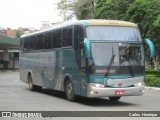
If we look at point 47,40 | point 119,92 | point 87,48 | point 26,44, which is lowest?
point 119,92

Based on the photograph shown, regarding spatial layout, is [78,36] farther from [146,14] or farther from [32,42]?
[146,14]

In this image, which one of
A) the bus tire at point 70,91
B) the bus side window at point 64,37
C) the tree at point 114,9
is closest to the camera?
the bus tire at point 70,91

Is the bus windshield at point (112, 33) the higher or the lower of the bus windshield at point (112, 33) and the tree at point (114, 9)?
the lower

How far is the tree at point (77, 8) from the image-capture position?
4956 cm

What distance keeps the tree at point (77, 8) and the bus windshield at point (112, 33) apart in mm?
30367

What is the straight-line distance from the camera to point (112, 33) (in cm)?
1723

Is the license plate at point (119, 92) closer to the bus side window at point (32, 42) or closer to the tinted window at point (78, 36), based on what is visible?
the tinted window at point (78, 36)

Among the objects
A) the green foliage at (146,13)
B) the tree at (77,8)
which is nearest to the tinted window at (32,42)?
the green foliage at (146,13)

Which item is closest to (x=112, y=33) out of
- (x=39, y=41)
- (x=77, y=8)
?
(x=39, y=41)

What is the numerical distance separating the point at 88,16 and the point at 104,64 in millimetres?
33682

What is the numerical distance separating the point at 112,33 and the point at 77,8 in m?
33.7

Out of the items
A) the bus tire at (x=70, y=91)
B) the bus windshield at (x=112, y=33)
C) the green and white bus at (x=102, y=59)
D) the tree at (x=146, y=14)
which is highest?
the tree at (x=146, y=14)

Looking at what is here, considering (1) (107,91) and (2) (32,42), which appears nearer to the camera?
(1) (107,91)

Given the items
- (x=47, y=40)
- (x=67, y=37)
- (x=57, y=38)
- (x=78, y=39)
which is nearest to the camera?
(x=78, y=39)
